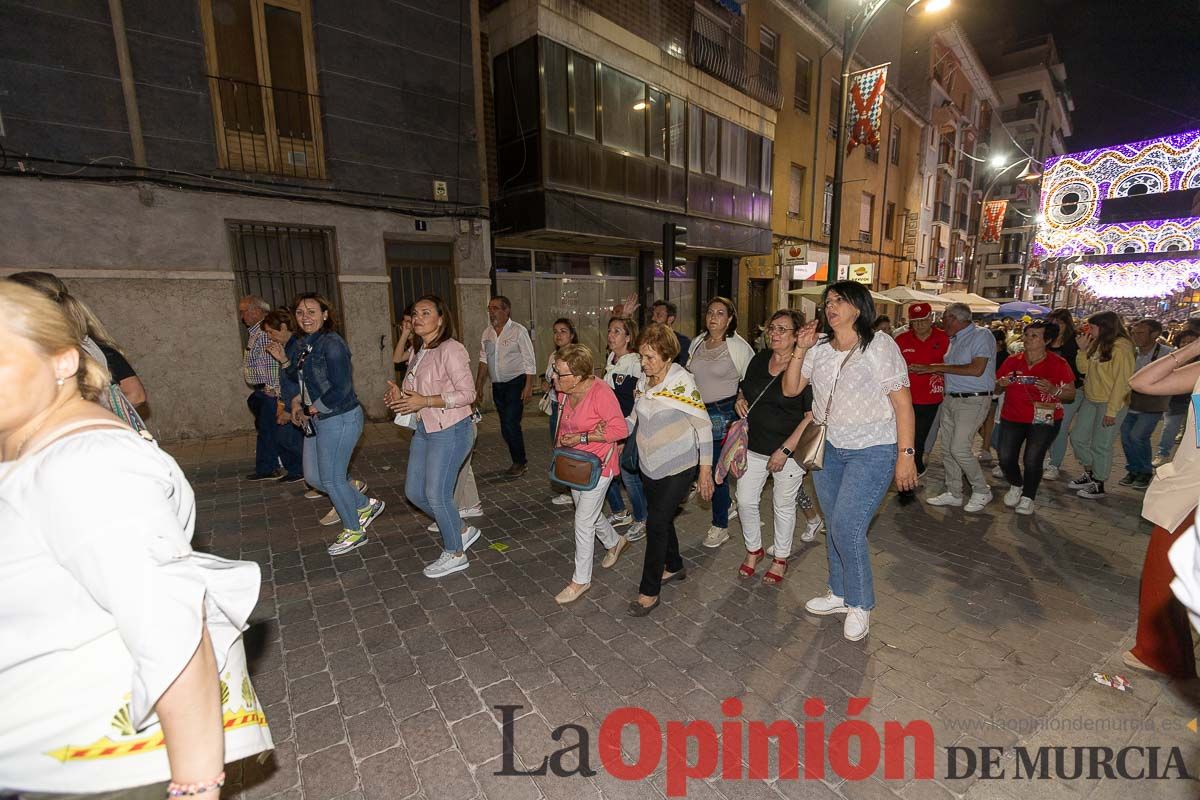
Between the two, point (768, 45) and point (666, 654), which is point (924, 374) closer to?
point (666, 654)

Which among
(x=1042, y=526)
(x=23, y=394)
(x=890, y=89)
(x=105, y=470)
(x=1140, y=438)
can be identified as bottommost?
(x=1042, y=526)

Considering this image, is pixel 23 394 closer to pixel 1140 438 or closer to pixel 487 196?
pixel 1140 438

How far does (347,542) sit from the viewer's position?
474 cm

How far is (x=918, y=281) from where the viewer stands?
28188 mm

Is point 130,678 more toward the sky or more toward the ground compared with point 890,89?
more toward the ground

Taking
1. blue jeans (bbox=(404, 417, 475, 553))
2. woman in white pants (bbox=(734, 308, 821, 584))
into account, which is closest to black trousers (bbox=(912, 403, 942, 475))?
woman in white pants (bbox=(734, 308, 821, 584))

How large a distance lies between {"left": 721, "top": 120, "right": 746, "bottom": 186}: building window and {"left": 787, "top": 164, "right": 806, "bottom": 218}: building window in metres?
3.65

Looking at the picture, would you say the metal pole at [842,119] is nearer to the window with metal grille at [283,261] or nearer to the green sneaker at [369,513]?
the green sneaker at [369,513]

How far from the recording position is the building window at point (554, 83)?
1044 centimetres

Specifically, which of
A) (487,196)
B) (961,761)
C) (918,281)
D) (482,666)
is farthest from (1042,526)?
(918,281)

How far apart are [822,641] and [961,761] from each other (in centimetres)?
98

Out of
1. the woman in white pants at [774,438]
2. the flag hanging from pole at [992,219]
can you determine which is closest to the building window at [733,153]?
the woman in white pants at [774,438]

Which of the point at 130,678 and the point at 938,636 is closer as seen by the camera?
the point at 130,678

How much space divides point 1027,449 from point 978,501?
0.72 metres
